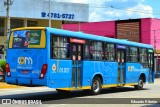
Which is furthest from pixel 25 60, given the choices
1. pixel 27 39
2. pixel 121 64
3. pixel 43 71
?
pixel 121 64

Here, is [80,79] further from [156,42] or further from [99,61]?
[156,42]

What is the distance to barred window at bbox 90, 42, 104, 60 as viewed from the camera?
19141 millimetres

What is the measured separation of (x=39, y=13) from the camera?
1727 inches

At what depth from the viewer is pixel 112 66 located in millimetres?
21047

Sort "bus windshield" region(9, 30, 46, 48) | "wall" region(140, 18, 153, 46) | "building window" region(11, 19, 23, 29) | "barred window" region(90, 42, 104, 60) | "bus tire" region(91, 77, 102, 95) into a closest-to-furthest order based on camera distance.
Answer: "bus windshield" region(9, 30, 46, 48)
"barred window" region(90, 42, 104, 60)
"bus tire" region(91, 77, 102, 95)
"building window" region(11, 19, 23, 29)
"wall" region(140, 18, 153, 46)

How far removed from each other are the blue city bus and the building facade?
21387mm

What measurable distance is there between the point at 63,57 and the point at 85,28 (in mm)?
49980

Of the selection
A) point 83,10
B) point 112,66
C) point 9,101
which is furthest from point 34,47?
point 83,10

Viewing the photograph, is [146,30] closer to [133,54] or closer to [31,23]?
[31,23]

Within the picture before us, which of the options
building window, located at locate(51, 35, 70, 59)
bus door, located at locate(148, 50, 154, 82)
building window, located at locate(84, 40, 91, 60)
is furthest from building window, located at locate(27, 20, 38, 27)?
building window, located at locate(51, 35, 70, 59)

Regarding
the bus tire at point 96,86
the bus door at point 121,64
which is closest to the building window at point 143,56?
the bus door at point 121,64

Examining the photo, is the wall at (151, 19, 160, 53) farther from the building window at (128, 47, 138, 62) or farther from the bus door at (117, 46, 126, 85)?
the bus door at (117, 46, 126, 85)

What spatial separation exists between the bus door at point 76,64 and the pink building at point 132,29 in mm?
37120

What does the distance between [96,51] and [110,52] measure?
153 cm
